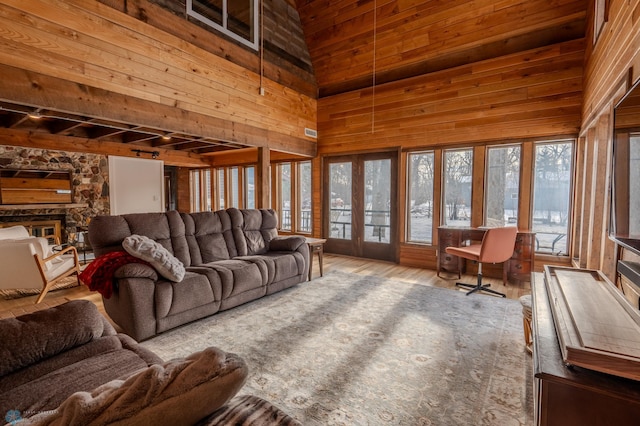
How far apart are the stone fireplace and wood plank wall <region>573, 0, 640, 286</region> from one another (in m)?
8.19

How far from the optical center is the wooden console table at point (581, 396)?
976mm

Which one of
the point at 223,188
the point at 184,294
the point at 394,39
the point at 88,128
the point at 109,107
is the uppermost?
the point at 394,39

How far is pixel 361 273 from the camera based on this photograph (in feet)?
16.3

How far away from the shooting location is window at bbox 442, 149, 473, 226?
4.97 metres

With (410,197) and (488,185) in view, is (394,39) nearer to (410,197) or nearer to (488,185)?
(410,197)

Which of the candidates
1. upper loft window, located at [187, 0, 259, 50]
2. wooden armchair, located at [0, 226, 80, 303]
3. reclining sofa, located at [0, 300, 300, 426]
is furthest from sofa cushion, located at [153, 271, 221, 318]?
upper loft window, located at [187, 0, 259, 50]

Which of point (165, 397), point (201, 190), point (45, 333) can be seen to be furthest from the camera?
point (201, 190)

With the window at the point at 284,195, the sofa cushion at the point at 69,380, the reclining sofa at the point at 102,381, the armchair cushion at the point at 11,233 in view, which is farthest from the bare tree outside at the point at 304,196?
the sofa cushion at the point at 69,380

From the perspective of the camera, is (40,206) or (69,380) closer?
(69,380)

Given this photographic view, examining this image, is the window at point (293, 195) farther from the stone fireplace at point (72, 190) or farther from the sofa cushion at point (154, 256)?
the sofa cushion at point (154, 256)

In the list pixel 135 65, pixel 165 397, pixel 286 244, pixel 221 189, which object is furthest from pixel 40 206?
pixel 165 397

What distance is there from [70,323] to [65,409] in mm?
1064

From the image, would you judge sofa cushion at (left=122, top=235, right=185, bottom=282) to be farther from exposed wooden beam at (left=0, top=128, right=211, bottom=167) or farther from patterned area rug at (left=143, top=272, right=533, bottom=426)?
exposed wooden beam at (left=0, top=128, right=211, bottom=167)

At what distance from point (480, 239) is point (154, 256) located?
4.35m
